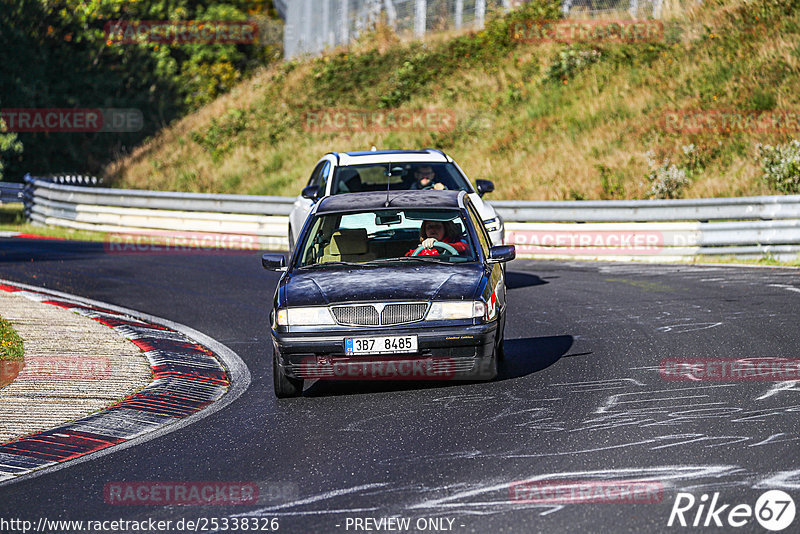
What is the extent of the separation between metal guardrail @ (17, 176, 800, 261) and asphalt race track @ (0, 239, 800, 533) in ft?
17.4

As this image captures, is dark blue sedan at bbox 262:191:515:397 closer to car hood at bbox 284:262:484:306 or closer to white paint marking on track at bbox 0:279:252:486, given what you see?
car hood at bbox 284:262:484:306

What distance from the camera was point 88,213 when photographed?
85.3 ft

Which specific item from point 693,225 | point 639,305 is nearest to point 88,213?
point 693,225

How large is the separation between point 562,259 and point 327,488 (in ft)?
44.8

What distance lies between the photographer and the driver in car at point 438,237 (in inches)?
386

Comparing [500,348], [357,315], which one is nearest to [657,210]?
[500,348]

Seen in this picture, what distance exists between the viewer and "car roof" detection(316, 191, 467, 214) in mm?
10102

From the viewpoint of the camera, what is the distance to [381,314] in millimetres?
8656

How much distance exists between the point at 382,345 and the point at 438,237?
5.47 feet

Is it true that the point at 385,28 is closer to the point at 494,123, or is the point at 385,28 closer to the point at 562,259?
the point at 494,123

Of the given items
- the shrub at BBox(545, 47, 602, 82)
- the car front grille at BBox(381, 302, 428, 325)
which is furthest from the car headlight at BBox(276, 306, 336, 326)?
the shrub at BBox(545, 47, 602, 82)

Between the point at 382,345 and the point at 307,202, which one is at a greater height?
the point at 307,202

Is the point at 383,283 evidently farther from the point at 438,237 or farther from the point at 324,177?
the point at 324,177

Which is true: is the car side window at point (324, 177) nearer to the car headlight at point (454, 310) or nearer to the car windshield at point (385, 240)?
the car windshield at point (385, 240)
